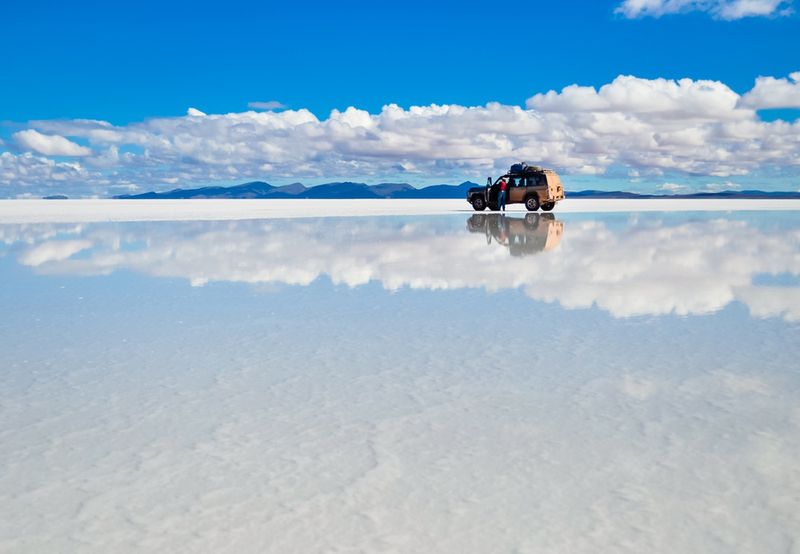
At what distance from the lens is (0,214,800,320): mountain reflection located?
9922 millimetres

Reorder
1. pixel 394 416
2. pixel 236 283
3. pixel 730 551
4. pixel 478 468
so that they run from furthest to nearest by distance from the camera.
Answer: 1. pixel 236 283
2. pixel 394 416
3. pixel 478 468
4. pixel 730 551

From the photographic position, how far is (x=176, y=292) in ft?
33.7

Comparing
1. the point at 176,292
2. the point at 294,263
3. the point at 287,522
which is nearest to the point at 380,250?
the point at 294,263

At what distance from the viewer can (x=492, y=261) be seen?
45.4 ft

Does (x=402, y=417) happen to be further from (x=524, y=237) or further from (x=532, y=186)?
(x=532, y=186)

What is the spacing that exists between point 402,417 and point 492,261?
371 inches

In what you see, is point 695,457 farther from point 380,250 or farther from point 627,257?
point 380,250

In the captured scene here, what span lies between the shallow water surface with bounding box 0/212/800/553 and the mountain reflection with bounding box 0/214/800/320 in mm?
168

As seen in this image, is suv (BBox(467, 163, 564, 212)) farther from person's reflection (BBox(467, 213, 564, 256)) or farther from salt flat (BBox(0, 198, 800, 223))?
person's reflection (BBox(467, 213, 564, 256))

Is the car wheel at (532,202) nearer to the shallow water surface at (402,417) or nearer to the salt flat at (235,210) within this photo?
the salt flat at (235,210)

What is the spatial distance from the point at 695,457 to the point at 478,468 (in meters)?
1.20

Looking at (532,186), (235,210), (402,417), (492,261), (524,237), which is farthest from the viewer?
(235,210)

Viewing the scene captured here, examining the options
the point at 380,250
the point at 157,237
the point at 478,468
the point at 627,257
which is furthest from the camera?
the point at 157,237

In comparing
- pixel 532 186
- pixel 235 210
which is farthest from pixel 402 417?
pixel 235 210
